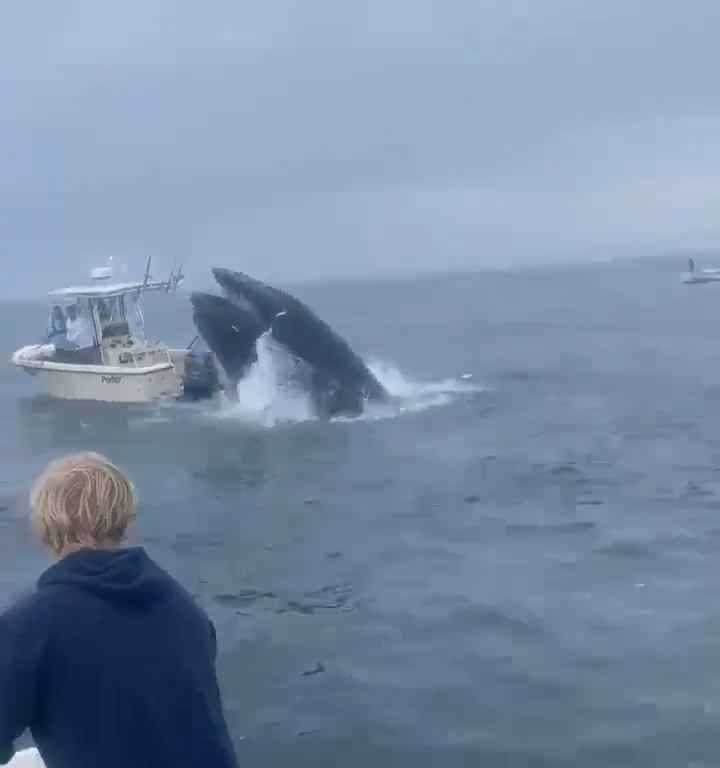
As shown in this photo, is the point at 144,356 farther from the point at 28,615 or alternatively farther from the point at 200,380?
the point at 28,615

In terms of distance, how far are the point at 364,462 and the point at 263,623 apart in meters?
12.8

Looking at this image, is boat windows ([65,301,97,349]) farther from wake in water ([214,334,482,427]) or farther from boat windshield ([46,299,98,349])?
wake in water ([214,334,482,427])

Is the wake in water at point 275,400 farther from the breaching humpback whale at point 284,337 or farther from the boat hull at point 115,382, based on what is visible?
the boat hull at point 115,382

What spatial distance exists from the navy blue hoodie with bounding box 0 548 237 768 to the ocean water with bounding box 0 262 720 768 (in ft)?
25.8

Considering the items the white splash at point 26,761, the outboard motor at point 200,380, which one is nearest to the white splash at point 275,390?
the outboard motor at point 200,380

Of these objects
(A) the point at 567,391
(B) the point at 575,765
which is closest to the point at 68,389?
(A) the point at 567,391

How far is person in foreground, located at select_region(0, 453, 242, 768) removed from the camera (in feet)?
12.8

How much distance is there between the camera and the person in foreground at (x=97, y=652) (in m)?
3.89

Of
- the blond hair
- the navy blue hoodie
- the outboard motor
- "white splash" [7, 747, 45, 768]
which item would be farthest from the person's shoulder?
the outboard motor

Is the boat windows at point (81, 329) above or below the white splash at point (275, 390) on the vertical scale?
above

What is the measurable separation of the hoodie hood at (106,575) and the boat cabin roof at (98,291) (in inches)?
1593

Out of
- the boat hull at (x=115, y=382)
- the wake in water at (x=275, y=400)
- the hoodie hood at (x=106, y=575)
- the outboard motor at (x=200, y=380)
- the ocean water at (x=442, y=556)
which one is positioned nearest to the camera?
the hoodie hood at (x=106, y=575)

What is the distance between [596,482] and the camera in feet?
79.6

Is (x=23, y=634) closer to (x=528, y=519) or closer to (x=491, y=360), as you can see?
(x=528, y=519)
